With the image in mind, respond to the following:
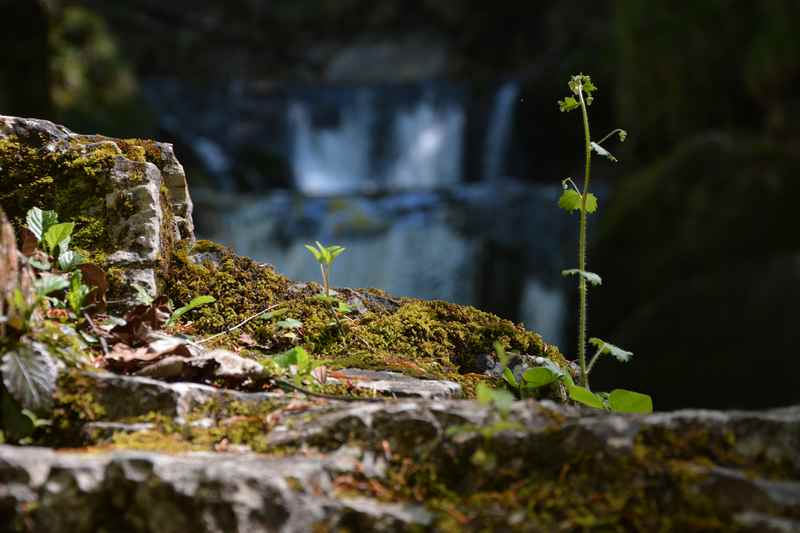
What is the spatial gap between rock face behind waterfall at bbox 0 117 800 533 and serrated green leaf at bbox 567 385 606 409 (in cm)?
16

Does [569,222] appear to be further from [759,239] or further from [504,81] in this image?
[504,81]

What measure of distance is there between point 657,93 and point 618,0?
75.2 inches

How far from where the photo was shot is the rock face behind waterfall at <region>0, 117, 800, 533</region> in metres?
1.27

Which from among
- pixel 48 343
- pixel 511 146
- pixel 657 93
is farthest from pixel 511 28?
pixel 48 343

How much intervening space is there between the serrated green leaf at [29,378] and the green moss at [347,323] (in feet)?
2.44

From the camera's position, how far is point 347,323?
8.30ft

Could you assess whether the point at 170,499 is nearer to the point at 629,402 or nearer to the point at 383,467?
the point at 383,467

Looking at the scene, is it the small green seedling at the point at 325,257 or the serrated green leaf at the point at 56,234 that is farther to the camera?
the small green seedling at the point at 325,257

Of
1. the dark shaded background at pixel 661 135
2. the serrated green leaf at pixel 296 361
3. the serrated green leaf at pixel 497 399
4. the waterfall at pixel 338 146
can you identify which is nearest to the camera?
the serrated green leaf at pixel 497 399

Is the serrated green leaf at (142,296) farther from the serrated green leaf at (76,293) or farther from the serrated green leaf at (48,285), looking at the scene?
the serrated green leaf at (48,285)

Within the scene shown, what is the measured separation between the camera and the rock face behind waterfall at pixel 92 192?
2.42 meters

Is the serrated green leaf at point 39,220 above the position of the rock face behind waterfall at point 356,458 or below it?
above

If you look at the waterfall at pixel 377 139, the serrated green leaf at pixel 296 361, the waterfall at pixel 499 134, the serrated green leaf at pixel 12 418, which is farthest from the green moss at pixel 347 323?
the waterfall at pixel 377 139

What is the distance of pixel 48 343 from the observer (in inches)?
67.2
